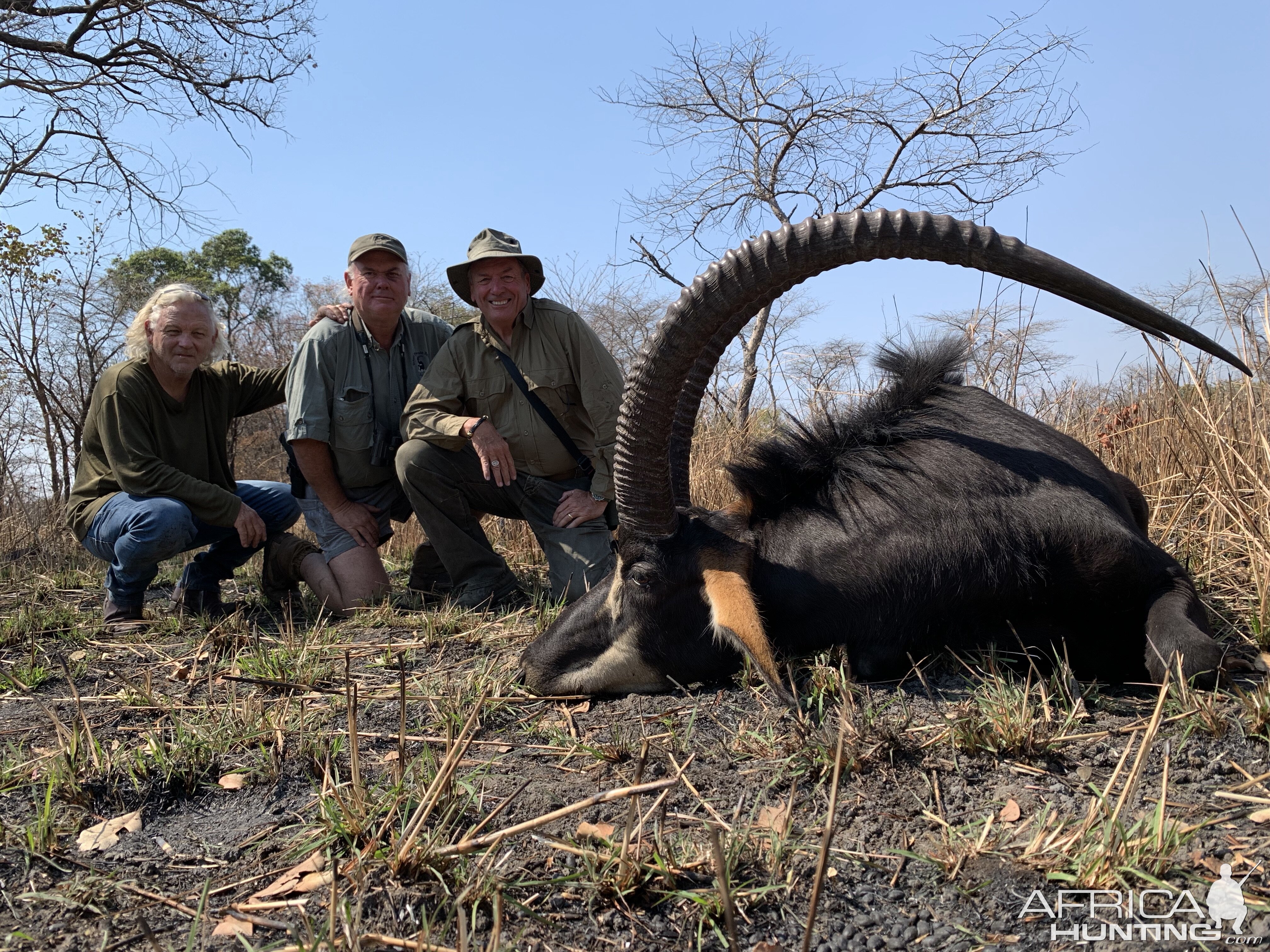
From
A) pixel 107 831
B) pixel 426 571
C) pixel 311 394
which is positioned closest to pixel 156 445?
pixel 311 394

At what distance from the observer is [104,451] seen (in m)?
5.21

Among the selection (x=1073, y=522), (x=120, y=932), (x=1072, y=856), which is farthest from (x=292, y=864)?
(x=1073, y=522)

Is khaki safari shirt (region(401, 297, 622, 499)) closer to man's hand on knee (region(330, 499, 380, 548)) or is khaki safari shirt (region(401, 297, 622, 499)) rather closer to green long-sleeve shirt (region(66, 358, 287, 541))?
man's hand on knee (region(330, 499, 380, 548))

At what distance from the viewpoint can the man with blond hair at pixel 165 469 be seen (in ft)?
16.2

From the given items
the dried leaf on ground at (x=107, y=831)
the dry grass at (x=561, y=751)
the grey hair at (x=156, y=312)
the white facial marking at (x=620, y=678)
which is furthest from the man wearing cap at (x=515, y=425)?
the dried leaf on ground at (x=107, y=831)

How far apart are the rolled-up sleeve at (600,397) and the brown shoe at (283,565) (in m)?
1.92

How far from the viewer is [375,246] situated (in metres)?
5.37

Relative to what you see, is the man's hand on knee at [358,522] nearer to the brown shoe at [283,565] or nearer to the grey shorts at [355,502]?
the grey shorts at [355,502]

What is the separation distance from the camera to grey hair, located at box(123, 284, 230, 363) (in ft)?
17.1

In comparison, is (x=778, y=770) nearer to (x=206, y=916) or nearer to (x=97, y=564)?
(x=206, y=916)

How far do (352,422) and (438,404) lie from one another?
2.07 ft

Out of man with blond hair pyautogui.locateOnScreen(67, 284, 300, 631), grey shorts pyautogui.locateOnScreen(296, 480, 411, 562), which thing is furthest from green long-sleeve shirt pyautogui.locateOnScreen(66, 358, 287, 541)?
grey shorts pyautogui.locateOnScreen(296, 480, 411, 562)

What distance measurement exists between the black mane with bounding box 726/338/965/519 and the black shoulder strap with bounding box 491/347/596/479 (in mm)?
1747

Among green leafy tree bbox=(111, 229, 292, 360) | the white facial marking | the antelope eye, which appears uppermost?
green leafy tree bbox=(111, 229, 292, 360)
